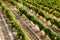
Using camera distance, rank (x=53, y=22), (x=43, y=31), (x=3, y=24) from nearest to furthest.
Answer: (x=43, y=31) → (x=53, y=22) → (x=3, y=24)

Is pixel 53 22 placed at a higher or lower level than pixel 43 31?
higher

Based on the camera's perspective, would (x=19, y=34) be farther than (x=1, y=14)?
No

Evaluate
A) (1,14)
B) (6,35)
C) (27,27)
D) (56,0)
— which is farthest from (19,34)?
(56,0)

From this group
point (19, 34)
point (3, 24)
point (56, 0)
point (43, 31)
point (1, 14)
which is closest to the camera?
point (19, 34)

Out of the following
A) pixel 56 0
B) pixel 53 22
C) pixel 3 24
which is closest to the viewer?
pixel 53 22

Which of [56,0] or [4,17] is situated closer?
[4,17]

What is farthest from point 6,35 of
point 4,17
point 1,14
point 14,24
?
point 1,14

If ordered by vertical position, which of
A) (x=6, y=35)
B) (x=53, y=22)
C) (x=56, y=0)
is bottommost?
(x=6, y=35)

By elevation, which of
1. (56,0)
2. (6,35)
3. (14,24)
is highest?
(56,0)

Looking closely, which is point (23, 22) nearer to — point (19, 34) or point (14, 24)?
point (14, 24)
